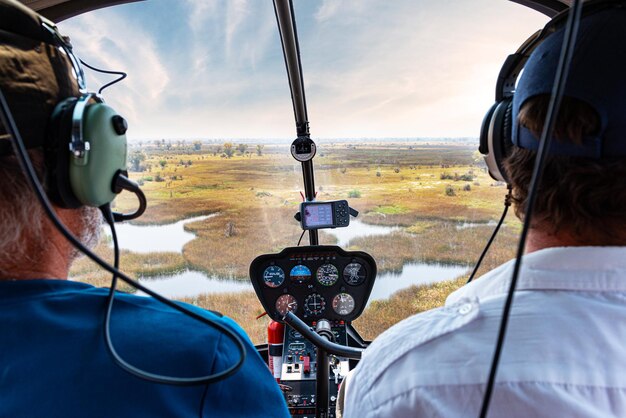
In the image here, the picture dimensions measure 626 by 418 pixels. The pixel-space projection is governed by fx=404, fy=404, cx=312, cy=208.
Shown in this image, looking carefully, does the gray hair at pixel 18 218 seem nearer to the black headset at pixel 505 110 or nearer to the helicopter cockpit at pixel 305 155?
the black headset at pixel 505 110

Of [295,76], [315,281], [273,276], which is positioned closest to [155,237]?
[273,276]

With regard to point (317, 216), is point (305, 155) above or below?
above

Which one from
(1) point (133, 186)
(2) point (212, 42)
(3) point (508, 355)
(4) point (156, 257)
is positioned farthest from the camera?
(4) point (156, 257)

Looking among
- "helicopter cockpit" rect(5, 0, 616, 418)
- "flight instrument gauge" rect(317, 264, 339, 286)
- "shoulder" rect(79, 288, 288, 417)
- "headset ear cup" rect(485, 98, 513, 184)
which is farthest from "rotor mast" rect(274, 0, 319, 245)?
"shoulder" rect(79, 288, 288, 417)

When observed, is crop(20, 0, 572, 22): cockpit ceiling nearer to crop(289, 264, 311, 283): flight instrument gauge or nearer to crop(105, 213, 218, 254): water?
crop(105, 213, 218, 254): water

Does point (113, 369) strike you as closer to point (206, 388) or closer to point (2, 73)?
point (206, 388)

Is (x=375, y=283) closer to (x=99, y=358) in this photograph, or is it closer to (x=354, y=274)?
(x=354, y=274)

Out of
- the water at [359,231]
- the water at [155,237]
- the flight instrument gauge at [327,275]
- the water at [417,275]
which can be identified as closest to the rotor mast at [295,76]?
the water at [359,231]

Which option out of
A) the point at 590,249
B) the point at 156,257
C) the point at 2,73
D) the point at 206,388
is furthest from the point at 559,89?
the point at 156,257
